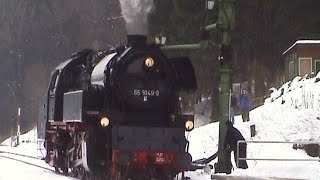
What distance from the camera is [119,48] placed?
1580 centimetres

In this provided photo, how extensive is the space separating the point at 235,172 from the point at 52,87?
7.43 meters

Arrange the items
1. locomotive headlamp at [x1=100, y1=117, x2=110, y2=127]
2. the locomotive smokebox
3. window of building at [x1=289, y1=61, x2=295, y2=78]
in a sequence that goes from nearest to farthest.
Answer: locomotive headlamp at [x1=100, y1=117, x2=110, y2=127]
the locomotive smokebox
window of building at [x1=289, y1=61, x2=295, y2=78]

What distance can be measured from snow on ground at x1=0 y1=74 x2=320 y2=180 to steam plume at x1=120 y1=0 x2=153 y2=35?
13.6 feet

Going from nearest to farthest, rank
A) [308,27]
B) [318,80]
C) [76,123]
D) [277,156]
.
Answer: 1. [76,123]
2. [277,156]
3. [318,80]
4. [308,27]

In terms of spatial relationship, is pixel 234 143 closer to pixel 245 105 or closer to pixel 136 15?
pixel 136 15

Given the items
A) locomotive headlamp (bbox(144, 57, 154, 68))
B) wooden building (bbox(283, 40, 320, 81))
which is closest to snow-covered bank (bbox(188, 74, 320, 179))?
wooden building (bbox(283, 40, 320, 81))

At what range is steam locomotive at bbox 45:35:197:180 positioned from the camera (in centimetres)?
1470

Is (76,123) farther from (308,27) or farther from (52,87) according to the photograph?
(308,27)

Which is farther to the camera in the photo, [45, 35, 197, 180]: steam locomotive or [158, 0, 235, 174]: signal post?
[158, 0, 235, 174]: signal post

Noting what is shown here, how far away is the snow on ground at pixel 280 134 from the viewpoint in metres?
16.3

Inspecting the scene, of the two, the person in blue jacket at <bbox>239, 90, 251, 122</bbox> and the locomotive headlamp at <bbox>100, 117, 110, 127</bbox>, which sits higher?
the person in blue jacket at <bbox>239, 90, 251, 122</bbox>

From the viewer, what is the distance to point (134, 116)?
15.1 metres

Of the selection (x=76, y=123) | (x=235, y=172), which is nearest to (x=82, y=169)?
(x=76, y=123)

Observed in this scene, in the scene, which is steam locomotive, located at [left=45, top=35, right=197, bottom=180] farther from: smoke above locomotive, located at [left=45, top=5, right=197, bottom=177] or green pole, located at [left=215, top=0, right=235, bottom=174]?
green pole, located at [left=215, top=0, right=235, bottom=174]
